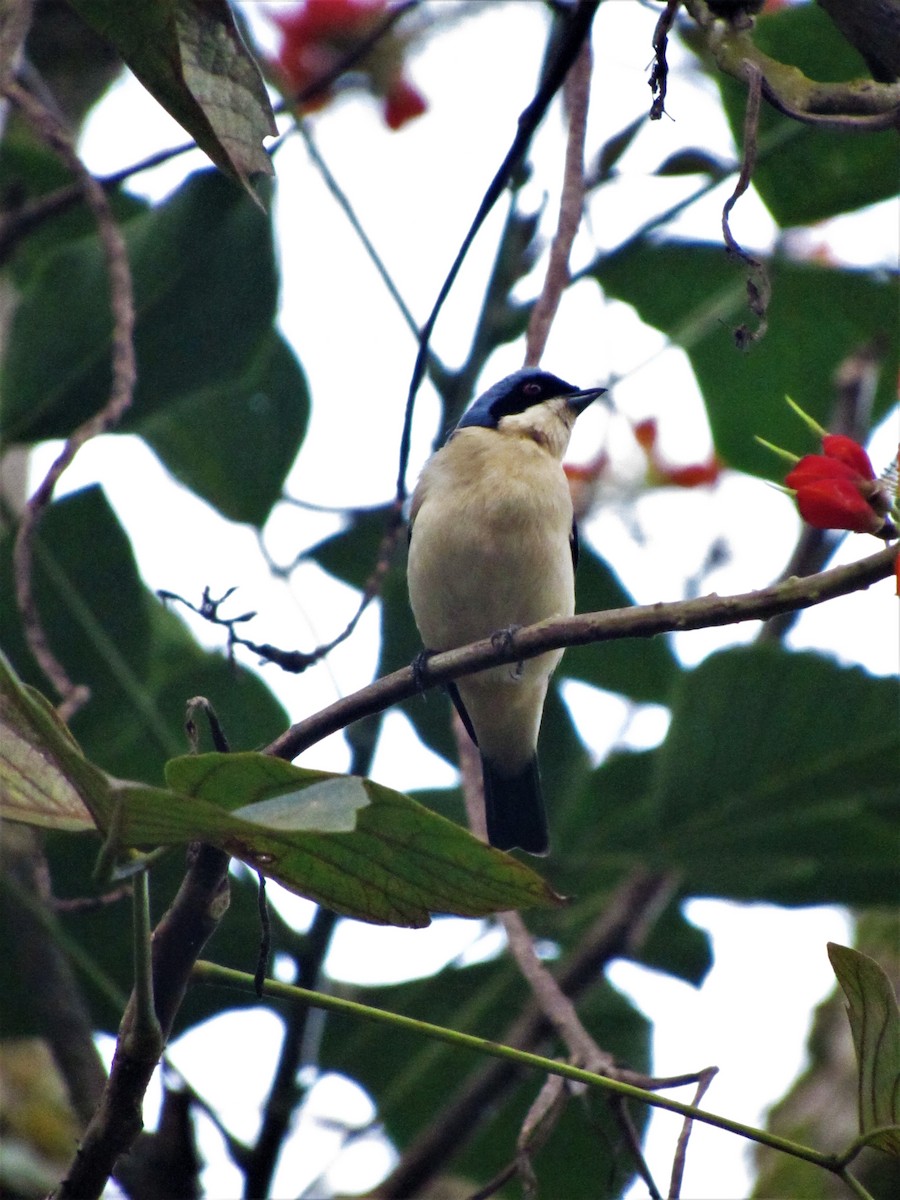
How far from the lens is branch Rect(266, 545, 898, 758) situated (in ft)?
5.21

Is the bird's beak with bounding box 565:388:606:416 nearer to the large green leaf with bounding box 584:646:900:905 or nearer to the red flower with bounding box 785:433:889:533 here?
the large green leaf with bounding box 584:646:900:905

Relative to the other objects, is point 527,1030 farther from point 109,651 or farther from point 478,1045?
point 478,1045

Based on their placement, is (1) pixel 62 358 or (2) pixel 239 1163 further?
(1) pixel 62 358

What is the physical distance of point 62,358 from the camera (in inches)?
168

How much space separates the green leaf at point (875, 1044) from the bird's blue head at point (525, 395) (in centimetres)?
343

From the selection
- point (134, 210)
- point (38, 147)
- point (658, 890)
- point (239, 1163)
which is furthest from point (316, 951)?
point (38, 147)

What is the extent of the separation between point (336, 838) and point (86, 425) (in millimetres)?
2168

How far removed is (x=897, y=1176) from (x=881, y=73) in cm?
278

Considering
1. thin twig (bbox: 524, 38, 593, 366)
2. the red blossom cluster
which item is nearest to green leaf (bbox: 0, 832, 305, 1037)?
thin twig (bbox: 524, 38, 593, 366)

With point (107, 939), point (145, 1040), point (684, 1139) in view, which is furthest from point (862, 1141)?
point (107, 939)

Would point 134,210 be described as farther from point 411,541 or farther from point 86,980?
point 86,980

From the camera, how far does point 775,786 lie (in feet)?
13.3

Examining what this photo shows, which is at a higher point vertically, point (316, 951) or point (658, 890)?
point (658, 890)

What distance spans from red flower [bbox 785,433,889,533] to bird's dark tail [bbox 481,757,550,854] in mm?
2380
